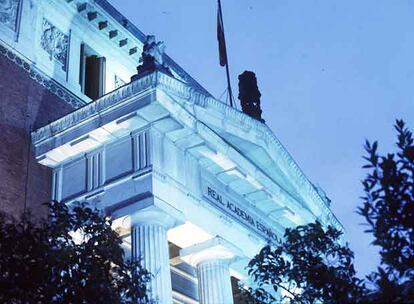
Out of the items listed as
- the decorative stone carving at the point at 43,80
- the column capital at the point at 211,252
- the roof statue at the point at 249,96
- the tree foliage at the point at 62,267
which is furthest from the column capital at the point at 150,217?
the decorative stone carving at the point at 43,80

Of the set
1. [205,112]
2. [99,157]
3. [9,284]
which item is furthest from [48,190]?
[9,284]

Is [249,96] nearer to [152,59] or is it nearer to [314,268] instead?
[152,59]

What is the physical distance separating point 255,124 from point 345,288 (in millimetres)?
10797

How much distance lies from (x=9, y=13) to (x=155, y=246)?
974cm

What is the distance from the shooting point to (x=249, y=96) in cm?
2420

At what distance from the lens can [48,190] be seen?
2012cm

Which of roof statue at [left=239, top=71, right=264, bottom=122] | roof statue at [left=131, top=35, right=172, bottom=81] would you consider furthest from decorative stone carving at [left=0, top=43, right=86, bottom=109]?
roof statue at [left=239, top=71, right=264, bottom=122]

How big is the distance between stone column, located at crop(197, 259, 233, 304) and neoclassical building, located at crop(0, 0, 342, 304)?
32 mm

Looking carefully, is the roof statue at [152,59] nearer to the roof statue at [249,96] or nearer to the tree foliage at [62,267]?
the roof statue at [249,96]

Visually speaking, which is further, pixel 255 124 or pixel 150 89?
pixel 255 124

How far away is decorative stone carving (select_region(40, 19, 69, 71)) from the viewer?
2298 cm

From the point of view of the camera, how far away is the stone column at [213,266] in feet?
63.0

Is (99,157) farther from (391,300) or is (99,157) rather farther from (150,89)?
(391,300)

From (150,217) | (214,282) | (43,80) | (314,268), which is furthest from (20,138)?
(314,268)
